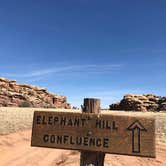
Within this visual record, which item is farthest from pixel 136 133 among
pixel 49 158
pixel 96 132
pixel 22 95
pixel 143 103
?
pixel 143 103

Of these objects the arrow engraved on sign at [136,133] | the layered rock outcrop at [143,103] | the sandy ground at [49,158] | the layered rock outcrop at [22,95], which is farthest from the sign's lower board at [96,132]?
the layered rock outcrop at [143,103]

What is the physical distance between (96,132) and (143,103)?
314 feet

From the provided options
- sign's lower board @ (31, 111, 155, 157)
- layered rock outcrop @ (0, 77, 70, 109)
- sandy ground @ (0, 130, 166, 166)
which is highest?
layered rock outcrop @ (0, 77, 70, 109)

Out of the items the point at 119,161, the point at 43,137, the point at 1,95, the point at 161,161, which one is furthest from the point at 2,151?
the point at 1,95

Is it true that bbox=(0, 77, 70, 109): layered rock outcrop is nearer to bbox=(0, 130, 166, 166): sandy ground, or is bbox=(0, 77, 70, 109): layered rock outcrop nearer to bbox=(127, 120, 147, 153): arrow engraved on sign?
bbox=(0, 130, 166, 166): sandy ground

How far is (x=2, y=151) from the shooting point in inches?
409

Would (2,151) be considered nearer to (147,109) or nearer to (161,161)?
(161,161)

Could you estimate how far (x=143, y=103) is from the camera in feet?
316

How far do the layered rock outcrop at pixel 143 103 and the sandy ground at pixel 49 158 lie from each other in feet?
277

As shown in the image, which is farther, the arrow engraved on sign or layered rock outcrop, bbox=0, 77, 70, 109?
layered rock outcrop, bbox=0, 77, 70, 109

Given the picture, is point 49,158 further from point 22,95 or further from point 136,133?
point 22,95

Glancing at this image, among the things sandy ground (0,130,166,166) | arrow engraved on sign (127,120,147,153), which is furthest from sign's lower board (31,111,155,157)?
sandy ground (0,130,166,166)

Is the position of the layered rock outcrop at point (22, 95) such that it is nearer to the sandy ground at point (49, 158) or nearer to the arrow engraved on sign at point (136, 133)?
the sandy ground at point (49, 158)

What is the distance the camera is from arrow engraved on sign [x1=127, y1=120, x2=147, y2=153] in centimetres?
344
